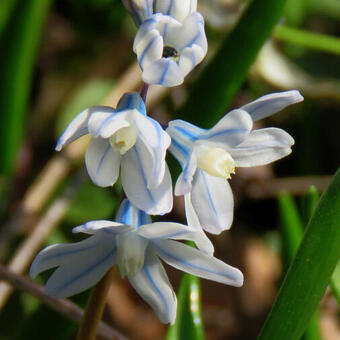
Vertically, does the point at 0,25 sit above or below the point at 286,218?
below

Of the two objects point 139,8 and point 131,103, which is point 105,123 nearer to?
point 131,103

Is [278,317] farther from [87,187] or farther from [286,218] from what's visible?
[87,187]

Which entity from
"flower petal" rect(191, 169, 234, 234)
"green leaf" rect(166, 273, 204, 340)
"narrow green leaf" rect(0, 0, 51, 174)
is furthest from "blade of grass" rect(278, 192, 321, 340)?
"narrow green leaf" rect(0, 0, 51, 174)

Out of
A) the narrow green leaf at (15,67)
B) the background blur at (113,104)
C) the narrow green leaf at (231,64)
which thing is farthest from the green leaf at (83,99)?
the narrow green leaf at (231,64)

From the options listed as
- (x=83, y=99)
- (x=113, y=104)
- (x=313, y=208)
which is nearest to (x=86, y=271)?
(x=313, y=208)

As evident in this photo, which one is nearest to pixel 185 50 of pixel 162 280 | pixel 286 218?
pixel 162 280

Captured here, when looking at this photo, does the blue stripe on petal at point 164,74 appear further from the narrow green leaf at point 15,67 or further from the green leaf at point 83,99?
the green leaf at point 83,99
